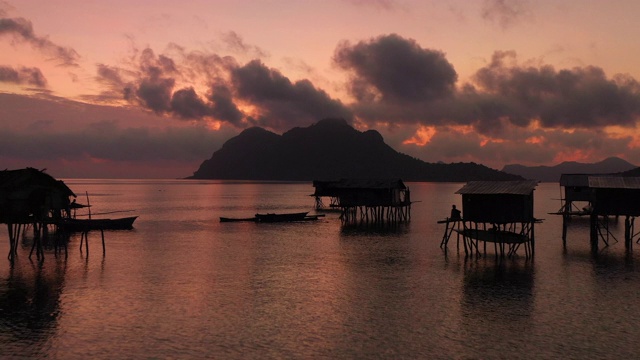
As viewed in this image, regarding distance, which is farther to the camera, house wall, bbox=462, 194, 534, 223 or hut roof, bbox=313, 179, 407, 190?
hut roof, bbox=313, 179, 407, 190

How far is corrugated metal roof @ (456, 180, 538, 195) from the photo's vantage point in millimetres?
36969

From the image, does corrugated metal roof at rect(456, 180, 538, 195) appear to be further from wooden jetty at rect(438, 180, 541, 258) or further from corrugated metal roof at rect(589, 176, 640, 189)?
corrugated metal roof at rect(589, 176, 640, 189)

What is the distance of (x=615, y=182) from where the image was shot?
135ft

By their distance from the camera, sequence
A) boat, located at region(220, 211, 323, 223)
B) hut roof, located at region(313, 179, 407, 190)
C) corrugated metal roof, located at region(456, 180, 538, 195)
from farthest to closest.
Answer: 1. boat, located at region(220, 211, 323, 223)
2. hut roof, located at region(313, 179, 407, 190)
3. corrugated metal roof, located at region(456, 180, 538, 195)

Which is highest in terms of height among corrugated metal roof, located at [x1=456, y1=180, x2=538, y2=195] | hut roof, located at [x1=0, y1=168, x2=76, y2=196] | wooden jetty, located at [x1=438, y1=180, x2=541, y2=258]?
hut roof, located at [x1=0, y1=168, x2=76, y2=196]

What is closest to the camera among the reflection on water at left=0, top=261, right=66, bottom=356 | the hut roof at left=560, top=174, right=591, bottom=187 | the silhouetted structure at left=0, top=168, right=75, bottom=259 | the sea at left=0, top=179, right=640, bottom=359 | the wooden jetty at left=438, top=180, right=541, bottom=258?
the sea at left=0, top=179, right=640, bottom=359

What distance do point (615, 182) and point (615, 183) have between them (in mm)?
333

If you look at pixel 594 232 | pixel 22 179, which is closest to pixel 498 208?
pixel 594 232

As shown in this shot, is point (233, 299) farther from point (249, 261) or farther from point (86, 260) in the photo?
point (86, 260)

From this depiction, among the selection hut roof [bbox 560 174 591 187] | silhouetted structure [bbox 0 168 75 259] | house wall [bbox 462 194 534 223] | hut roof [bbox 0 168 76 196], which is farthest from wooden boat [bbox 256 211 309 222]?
hut roof [bbox 560 174 591 187]

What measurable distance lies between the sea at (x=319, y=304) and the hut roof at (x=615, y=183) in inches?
199

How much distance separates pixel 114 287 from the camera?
2667 centimetres

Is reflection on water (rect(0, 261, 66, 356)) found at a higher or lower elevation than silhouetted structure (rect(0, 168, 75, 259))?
lower

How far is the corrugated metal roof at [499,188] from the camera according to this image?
1455 inches
